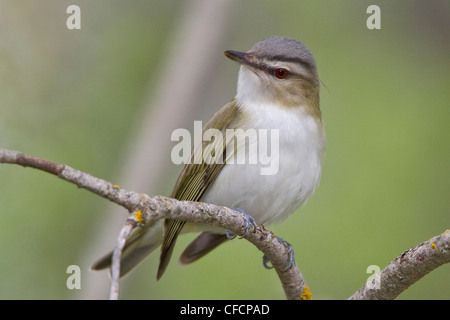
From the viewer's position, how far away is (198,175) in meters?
4.36

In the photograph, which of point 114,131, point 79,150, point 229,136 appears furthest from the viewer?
point 114,131

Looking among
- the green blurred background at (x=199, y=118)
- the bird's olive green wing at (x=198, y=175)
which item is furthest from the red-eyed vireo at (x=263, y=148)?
the green blurred background at (x=199, y=118)

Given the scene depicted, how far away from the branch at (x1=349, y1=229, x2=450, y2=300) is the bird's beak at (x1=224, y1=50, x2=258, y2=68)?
71.8 inches

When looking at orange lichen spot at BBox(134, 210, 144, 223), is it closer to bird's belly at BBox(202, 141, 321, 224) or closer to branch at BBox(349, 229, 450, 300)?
branch at BBox(349, 229, 450, 300)

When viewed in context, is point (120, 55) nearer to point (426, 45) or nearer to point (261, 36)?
point (261, 36)

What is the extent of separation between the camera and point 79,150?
655 cm

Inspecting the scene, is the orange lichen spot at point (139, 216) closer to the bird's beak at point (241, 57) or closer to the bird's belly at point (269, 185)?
the bird's belly at point (269, 185)

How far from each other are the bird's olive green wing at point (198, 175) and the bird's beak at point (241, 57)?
320 mm

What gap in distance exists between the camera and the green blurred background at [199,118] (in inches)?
223

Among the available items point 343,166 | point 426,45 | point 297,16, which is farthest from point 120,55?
point 426,45

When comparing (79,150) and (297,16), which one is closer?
(79,150)

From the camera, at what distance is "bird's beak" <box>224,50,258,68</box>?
441cm
